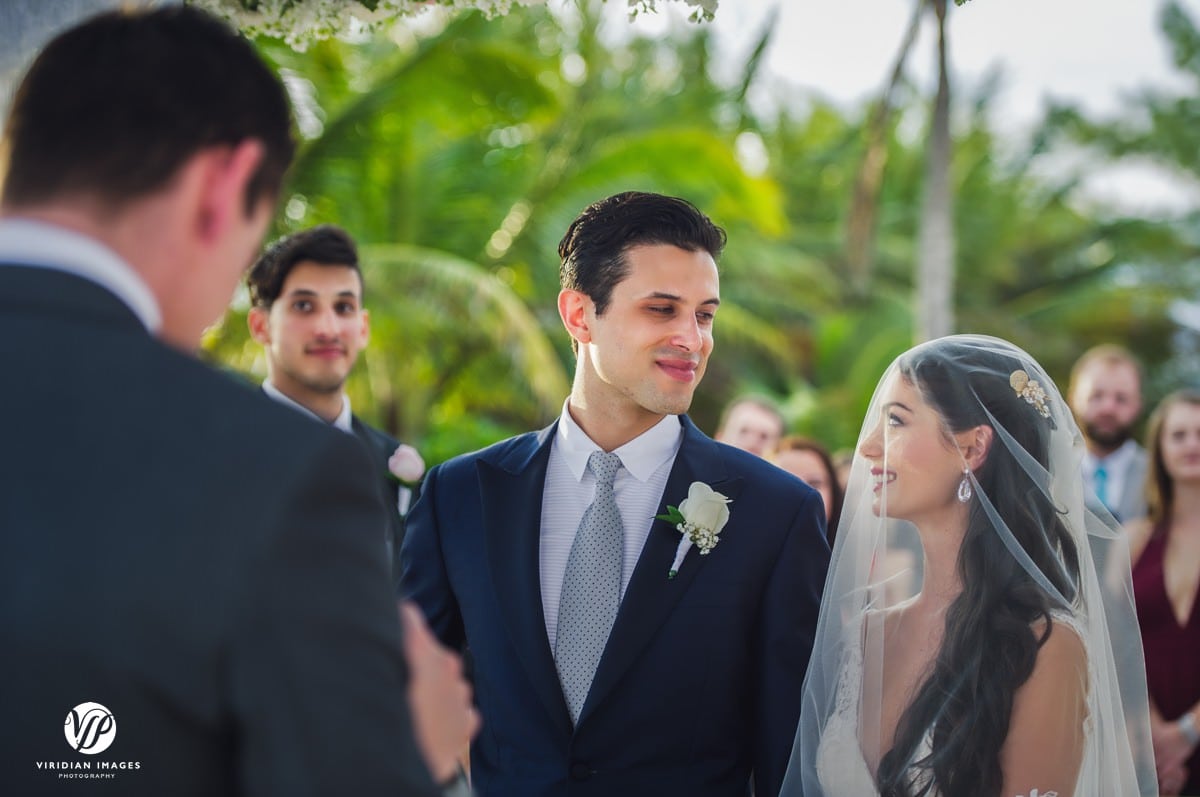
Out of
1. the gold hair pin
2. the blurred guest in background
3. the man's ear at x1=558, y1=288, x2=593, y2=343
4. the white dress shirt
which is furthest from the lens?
the blurred guest in background

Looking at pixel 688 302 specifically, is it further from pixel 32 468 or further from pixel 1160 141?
pixel 1160 141

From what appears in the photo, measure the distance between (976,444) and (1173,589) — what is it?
110 inches

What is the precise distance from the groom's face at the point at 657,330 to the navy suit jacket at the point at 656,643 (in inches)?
8.9

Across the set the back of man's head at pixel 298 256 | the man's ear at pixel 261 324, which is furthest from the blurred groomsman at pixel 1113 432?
the man's ear at pixel 261 324

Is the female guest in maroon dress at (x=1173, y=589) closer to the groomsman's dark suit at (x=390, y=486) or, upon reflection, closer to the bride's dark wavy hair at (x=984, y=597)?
the bride's dark wavy hair at (x=984, y=597)

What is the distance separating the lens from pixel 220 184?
4.55ft

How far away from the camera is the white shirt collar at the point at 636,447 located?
10.5ft

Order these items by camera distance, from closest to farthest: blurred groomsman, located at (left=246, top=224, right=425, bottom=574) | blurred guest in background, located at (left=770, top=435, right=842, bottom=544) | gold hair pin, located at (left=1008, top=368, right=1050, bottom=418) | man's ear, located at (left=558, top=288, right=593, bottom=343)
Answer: gold hair pin, located at (left=1008, top=368, right=1050, bottom=418) < man's ear, located at (left=558, top=288, right=593, bottom=343) < blurred groomsman, located at (left=246, top=224, right=425, bottom=574) < blurred guest in background, located at (left=770, top=435, right=842, bottom=544)

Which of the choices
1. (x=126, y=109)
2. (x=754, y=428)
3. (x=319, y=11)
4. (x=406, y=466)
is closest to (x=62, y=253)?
(x=126, y=109)

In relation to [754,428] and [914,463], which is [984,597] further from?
[754,428]

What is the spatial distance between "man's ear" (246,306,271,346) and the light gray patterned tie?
2.17 metres

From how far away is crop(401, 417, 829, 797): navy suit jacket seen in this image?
286cm

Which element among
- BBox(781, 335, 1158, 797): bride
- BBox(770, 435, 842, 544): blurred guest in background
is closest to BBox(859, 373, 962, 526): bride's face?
BBox(781, 335, 1158, 797): bride

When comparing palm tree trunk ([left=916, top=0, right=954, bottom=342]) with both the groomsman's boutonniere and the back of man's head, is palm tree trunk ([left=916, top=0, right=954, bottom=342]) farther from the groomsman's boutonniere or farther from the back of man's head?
the groomsman's boutonniere
